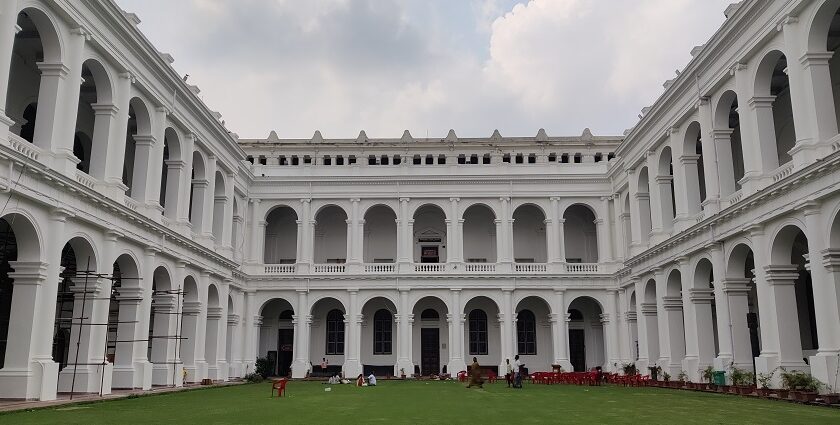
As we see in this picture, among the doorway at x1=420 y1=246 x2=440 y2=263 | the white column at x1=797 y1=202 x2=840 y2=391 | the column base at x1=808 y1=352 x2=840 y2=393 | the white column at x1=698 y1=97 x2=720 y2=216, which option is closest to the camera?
the column base at x1=808 y1=352 x2=840 y2=393

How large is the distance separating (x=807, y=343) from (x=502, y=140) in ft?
68.7

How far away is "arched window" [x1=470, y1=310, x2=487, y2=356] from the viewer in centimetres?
Result: 4059

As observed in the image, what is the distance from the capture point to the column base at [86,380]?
66.8 ft

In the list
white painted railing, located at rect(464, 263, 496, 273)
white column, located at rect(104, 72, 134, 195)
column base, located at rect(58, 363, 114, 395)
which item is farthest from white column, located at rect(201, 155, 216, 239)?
white painted railing, located at rect(464, 263, 496, 273)

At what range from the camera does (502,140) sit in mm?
42719

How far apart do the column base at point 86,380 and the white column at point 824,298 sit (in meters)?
20.0

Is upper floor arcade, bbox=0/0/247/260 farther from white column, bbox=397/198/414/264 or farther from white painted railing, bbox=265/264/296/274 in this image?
white column, bbox=397/198/414/264

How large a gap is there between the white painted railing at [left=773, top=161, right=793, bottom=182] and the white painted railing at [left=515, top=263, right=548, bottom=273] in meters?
18.3

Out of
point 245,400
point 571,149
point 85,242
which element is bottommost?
point 245,400

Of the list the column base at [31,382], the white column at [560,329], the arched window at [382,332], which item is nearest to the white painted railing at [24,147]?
the column base at [31,382]

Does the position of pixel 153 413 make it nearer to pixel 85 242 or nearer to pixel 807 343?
pixel 85 242

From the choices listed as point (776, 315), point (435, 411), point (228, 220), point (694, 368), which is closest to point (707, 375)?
Result: point (694, 368)

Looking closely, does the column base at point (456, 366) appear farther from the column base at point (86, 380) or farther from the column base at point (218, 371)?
the column base at point (86, 380)

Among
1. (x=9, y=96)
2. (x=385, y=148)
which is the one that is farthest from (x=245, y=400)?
(x=385, y=148)
